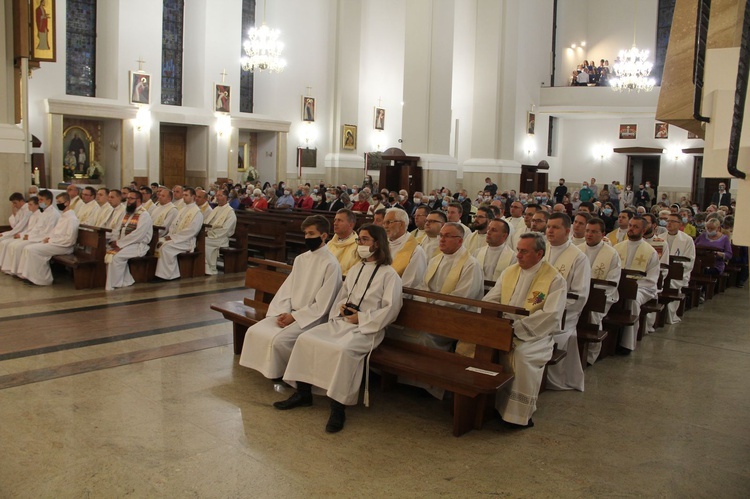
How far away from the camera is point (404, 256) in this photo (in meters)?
6.32

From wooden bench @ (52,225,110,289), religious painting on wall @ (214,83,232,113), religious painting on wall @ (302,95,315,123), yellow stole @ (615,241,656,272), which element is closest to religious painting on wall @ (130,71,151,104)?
religious painting on wall @ (214,83,232,113)

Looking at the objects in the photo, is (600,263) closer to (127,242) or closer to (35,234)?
(127,242)

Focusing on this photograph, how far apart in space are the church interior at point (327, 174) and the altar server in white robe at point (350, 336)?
0.21m

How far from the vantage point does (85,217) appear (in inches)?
415

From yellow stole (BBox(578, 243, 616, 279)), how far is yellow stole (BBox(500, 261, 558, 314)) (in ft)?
5.89

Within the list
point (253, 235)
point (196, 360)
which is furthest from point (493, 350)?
point (253, 235)

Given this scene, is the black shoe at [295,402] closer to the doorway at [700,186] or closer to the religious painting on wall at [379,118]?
the religious painting on wall at [379,118]

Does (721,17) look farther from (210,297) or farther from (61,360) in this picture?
(210,297)

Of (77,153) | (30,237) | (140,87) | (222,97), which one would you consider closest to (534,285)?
(30,237)

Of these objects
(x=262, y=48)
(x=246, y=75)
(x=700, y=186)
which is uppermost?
(x=262, y=48)

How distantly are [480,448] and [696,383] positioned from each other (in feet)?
8.41

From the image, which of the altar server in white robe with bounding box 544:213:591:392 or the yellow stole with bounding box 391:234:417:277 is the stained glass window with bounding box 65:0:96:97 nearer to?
the yellow stole with bounding box 391:234:417:277

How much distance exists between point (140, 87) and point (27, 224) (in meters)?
10.2

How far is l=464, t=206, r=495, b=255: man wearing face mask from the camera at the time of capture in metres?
7.57
